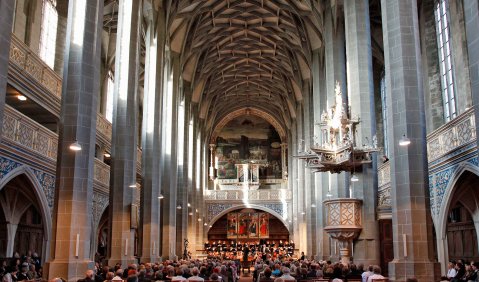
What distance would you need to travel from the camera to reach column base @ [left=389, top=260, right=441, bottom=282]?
487 inches

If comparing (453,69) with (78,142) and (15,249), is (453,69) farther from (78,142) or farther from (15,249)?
(15,249)

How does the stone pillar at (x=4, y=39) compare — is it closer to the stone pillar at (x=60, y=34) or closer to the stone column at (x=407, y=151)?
the stone column at (x=407, y=151)

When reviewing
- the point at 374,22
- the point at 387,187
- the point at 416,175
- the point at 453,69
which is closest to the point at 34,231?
the point at 387,187

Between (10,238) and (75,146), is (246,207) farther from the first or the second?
(75,146)

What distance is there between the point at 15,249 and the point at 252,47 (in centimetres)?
2710

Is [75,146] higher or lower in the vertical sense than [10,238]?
higher

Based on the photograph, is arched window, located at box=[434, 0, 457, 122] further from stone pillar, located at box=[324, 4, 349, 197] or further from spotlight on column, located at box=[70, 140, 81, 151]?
spotlight on column, located at box=[70, 140, 81, 151]

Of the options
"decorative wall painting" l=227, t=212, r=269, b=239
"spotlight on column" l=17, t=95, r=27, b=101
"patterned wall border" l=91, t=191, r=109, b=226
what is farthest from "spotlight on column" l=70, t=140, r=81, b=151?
"decorative wall painting" l=227, t=212, r=269, b=239

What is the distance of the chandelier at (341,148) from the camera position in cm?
1772

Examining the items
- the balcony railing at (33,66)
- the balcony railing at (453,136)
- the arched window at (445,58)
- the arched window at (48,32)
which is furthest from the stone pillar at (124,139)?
the arched window at (445,58)

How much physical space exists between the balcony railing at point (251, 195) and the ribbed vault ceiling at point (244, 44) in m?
7.48

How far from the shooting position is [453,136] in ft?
50.1

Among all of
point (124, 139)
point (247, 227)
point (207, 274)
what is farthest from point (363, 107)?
point (247, 227)

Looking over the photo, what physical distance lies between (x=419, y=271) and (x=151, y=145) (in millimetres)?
13840
